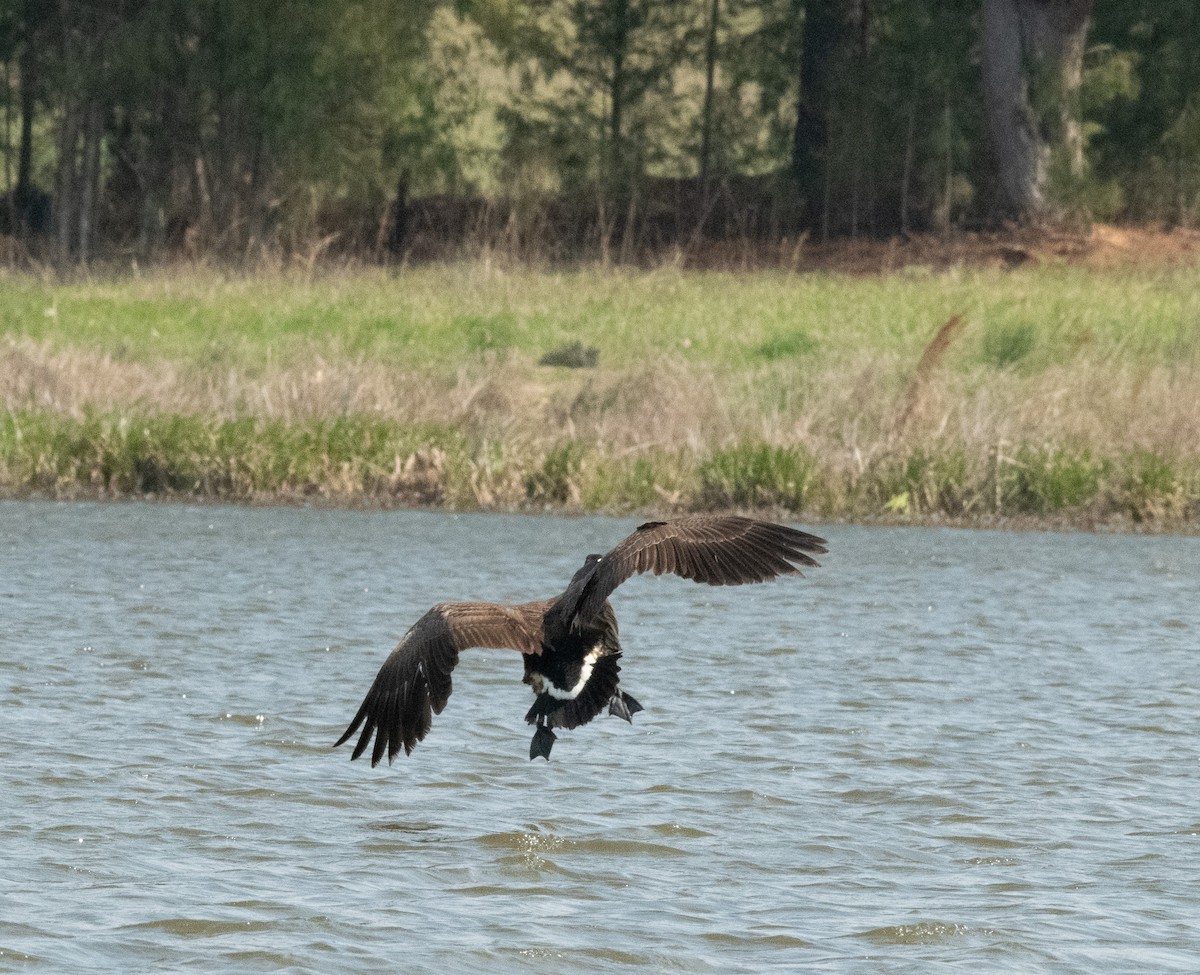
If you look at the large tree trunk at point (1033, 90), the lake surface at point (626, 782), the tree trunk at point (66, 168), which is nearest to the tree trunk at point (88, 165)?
the tree trunk at point (66, 168)

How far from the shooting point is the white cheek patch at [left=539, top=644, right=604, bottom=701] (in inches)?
290

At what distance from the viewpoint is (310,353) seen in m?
20.0

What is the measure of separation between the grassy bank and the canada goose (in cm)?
932

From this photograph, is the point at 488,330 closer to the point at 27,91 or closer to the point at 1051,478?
the point at 1051,478

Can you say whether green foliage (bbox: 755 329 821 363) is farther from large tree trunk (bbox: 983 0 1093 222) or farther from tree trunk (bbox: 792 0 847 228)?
tree trunk (bbox: 792 0 847 228)

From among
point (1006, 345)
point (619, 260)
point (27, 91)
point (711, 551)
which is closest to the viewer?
point (711, 551)

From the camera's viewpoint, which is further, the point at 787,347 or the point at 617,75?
the point at 617,75

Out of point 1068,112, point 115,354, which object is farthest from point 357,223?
point 115,354

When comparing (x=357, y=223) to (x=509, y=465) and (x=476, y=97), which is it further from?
(x=509, y=465)

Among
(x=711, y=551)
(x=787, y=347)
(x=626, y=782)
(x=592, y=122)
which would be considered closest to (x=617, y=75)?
(x=592, y=122)

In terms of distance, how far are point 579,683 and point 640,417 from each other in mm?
10814

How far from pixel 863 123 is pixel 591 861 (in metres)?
28.4

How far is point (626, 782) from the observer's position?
905 cm

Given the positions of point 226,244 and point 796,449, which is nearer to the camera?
point 796,449
